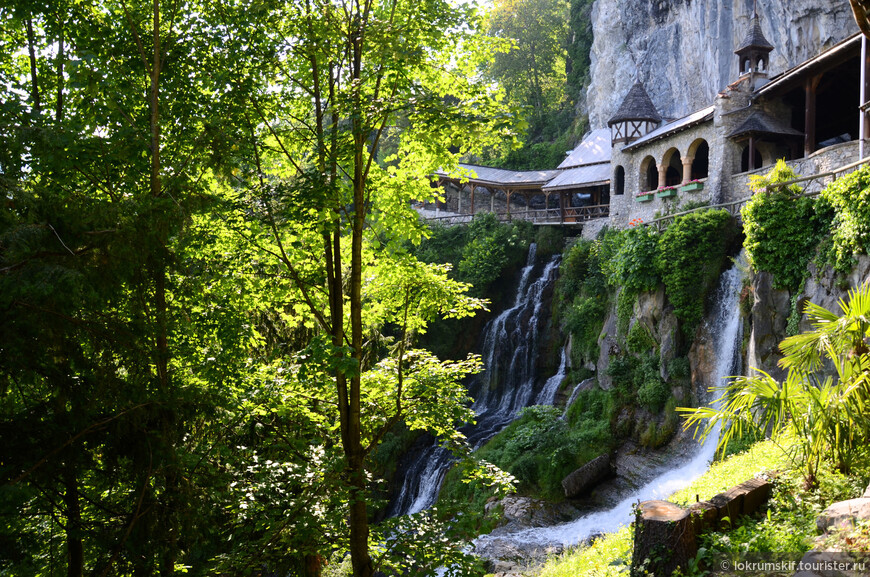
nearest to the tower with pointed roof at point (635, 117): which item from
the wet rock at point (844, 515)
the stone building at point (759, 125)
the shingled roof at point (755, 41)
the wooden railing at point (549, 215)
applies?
the stone building at point (759, 125)

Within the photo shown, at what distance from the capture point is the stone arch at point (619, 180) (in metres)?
26.4

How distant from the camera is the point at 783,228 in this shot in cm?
1292

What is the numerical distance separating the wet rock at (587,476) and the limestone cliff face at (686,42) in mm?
16232

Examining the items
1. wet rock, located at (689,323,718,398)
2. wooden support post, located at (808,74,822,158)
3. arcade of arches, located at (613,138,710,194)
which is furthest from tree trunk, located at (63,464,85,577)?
arcade of arches, located at (613,138,710,194)

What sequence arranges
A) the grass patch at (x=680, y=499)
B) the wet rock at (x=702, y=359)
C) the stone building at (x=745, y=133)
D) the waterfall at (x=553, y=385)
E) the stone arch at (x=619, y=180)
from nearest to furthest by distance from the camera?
the grass patch at (x=680, y=499) → the wet rock at (x=702, y=359) → the stone building at (x=745, y=133) → the waterfall at (x=553, y=385) → the stone arch at (x=619, y=180)

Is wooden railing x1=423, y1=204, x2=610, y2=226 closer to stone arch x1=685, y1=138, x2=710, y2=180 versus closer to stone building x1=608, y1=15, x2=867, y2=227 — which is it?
stone arch x1=685, y1=138, x2=710, y2=180

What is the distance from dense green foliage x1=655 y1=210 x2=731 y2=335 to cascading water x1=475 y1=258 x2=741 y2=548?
458mm

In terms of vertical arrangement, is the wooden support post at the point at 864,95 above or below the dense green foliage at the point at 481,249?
above

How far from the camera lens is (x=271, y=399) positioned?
657cm

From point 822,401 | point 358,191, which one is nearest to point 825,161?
point 822,401

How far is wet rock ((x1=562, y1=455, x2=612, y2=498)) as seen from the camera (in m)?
15.0

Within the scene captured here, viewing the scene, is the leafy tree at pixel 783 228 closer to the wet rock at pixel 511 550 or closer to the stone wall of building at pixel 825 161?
the stone wall of building at pixel 825 161

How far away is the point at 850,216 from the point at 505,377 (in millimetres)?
12927

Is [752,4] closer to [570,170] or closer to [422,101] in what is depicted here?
[570,170]
